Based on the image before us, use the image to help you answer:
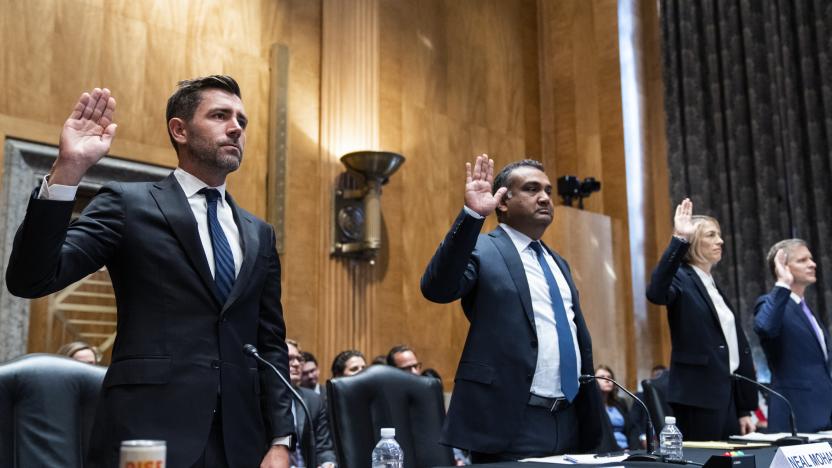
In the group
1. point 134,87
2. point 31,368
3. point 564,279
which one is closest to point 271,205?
point 134,87

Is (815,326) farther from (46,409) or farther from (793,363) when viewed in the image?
(46,409)

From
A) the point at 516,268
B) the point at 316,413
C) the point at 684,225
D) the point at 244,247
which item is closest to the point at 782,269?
the point at 684,225

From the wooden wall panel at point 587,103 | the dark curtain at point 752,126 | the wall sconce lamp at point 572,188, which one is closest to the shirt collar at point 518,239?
the wall sconce lamp at point 572,188

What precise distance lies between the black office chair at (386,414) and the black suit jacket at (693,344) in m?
1.22

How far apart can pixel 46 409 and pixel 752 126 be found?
25.2 ft

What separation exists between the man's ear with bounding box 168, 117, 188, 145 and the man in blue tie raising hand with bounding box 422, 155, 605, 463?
2.63ft

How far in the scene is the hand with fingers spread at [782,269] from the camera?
13.8 feet

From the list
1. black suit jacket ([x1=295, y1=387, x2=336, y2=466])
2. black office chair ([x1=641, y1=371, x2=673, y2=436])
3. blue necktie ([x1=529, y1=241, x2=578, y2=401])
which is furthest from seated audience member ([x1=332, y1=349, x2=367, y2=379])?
blue necktie ([x1=529, y1=241, x2=578, y2=401])

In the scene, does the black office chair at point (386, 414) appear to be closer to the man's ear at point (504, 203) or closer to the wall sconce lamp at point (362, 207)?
the man's ear at point (504, 203)

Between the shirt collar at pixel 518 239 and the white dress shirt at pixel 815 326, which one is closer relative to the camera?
the shirt collar at pixel 518 239

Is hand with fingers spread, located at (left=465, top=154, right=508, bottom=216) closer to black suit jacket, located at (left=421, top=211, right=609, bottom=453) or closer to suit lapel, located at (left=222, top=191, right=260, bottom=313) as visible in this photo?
black suit jacket, located at (left=421, top=211, right=609, bottom=453)

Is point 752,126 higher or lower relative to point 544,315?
higher

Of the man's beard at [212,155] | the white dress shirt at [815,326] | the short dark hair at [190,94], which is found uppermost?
the short dark hair at [190,94]

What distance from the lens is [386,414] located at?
264cm
